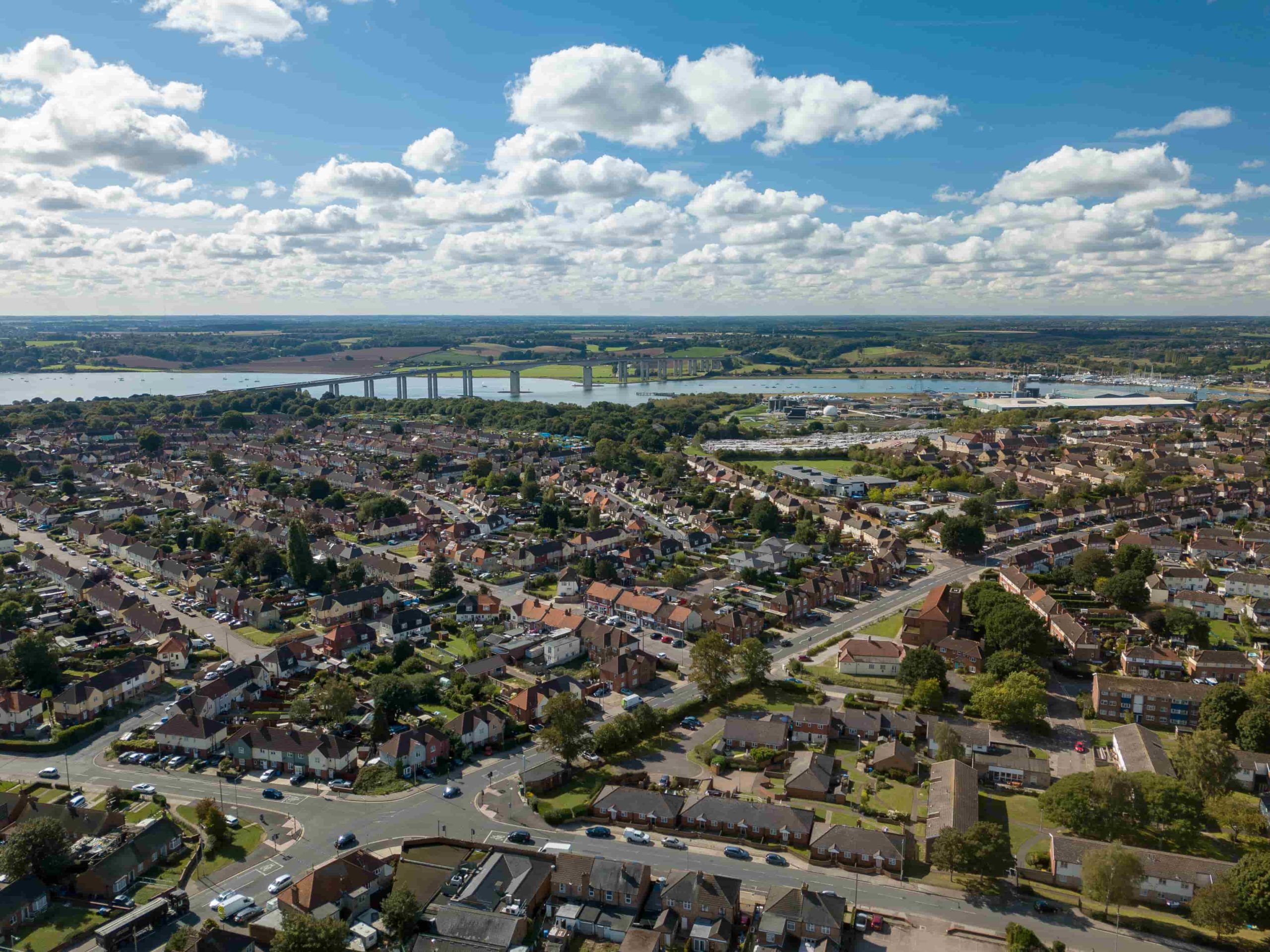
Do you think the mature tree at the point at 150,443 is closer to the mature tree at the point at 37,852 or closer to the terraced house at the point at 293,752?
the terraced house at the point at 293,752

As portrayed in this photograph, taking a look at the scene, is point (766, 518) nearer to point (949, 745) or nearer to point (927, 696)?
point (927, 696)

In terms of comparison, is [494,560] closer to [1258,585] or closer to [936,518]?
[936,518]

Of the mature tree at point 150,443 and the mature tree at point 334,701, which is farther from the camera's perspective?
the mature tree at point 150,443

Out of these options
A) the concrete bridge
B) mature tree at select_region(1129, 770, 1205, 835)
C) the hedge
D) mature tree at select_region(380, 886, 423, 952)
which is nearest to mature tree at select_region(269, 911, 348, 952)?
mature tree at select_region(380, 886, 423, 952)

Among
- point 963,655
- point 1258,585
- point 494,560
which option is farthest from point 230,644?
point 1258,585

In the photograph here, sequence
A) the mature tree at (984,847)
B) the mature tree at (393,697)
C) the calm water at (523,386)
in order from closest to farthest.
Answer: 1. the mature tree at (984,847)
2. the mature tree at (393,697)
3. the calm water at (523,386)

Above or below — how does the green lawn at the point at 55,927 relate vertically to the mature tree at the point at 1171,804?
below

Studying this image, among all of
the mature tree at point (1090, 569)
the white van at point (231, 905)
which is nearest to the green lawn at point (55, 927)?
the white van at point (231, 905)

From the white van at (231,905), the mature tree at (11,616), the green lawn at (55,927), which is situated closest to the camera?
the green lawn at (55,927)

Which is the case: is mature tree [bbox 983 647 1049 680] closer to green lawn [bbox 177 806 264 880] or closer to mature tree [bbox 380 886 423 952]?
mature tree [bbox 380 886 423 952]
